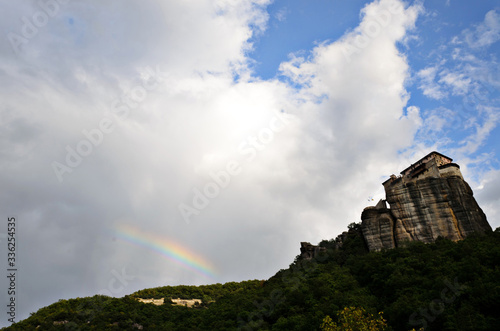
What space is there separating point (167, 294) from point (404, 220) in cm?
6612

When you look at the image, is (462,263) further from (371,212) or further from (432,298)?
(371,212)

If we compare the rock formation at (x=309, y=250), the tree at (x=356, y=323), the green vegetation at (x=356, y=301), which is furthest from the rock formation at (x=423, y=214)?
the tree at (x=356, y=323)

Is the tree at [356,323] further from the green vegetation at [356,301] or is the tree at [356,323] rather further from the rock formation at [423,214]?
the rock formation at [423,214]

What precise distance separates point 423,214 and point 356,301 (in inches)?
1143

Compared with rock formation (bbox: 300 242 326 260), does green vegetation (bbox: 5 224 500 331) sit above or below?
below

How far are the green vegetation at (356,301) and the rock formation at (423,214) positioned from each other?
3.89m

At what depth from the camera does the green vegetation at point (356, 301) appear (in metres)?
38.1

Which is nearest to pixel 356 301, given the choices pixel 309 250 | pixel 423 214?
pixel 423 214

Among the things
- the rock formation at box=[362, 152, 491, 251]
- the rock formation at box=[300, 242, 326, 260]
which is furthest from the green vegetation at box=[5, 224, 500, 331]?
the rock formation at box=[362, 152, 491, 251]

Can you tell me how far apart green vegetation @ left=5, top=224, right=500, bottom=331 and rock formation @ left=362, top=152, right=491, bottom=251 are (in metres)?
3.89

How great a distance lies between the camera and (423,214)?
2635 inches

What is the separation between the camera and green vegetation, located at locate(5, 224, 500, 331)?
1500 inches

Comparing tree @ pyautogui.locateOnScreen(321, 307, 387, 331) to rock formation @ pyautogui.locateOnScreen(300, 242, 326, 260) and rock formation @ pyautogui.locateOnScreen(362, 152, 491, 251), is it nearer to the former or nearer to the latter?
rock formation @ pyautogui.locateOnScreen(362, 152, 491, 251)

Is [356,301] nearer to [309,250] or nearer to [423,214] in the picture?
[423,214]
